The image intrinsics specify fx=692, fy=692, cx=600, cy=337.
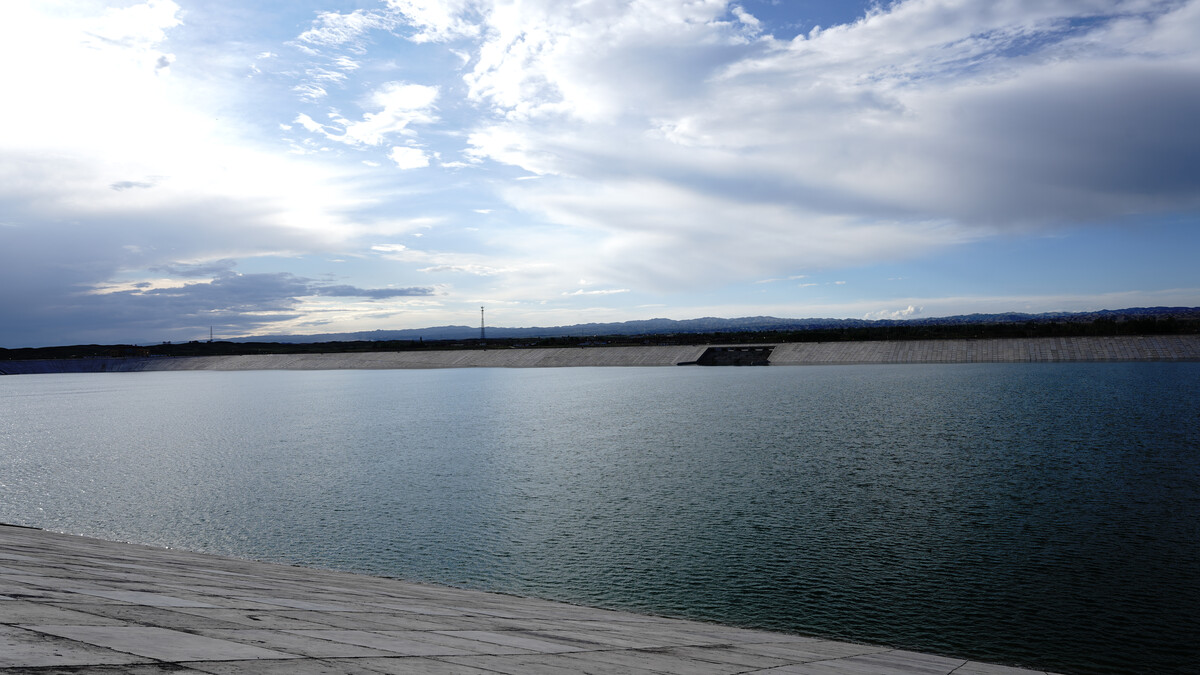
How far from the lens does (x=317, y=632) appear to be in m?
6.82

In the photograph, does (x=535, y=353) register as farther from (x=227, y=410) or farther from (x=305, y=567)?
(x=305, y=567)

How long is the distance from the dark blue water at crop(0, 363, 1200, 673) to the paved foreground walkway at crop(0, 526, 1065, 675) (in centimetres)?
304

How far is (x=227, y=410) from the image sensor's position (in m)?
61.7

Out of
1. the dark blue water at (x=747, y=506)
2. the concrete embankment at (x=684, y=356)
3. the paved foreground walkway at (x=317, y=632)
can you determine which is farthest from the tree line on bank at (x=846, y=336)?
the paved foreground walkway at (x=317, y=632)

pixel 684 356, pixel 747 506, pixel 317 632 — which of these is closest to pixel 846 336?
pixel 684 356

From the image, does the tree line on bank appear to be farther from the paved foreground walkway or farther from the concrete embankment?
the paved foreground walkway

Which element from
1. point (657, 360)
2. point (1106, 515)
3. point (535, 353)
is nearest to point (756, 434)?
point (1106, 515)

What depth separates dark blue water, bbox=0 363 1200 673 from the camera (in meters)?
14.2

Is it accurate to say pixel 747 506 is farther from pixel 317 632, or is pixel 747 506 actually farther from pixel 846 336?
pixel 846 336

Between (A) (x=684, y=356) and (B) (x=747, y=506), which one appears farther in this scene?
(A) (x=684, y=356)

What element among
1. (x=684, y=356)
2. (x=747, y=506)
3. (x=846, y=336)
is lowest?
(x=747, y=506)

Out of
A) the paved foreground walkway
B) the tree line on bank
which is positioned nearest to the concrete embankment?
the tree line on bank

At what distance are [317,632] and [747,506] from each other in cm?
1743

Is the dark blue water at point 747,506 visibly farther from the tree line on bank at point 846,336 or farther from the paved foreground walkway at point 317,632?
the tree line on bank at point 846,336
